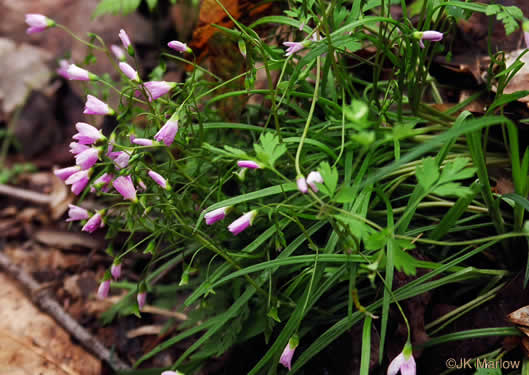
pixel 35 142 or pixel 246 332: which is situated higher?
pixel 246 332

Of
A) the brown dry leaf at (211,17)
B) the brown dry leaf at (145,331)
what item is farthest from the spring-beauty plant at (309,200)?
the brown dry leaf at (211,17)

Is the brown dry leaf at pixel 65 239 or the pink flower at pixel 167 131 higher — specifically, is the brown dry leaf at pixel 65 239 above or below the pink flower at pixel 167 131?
below

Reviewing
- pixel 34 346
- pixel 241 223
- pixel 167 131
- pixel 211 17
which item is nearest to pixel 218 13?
pixel 211 17

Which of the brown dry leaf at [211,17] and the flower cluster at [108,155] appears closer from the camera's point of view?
the flower cluster at [108,155]

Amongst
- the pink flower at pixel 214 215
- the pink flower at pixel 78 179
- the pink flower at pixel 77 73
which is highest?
the pink flower at pixel 77 73

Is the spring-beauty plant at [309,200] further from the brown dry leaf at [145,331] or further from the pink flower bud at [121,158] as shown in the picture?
the brown dry leaf at [145,331]

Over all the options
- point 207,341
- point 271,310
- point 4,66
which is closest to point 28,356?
point 207,341

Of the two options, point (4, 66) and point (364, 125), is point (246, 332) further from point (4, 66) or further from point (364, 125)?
point (4, 66)
